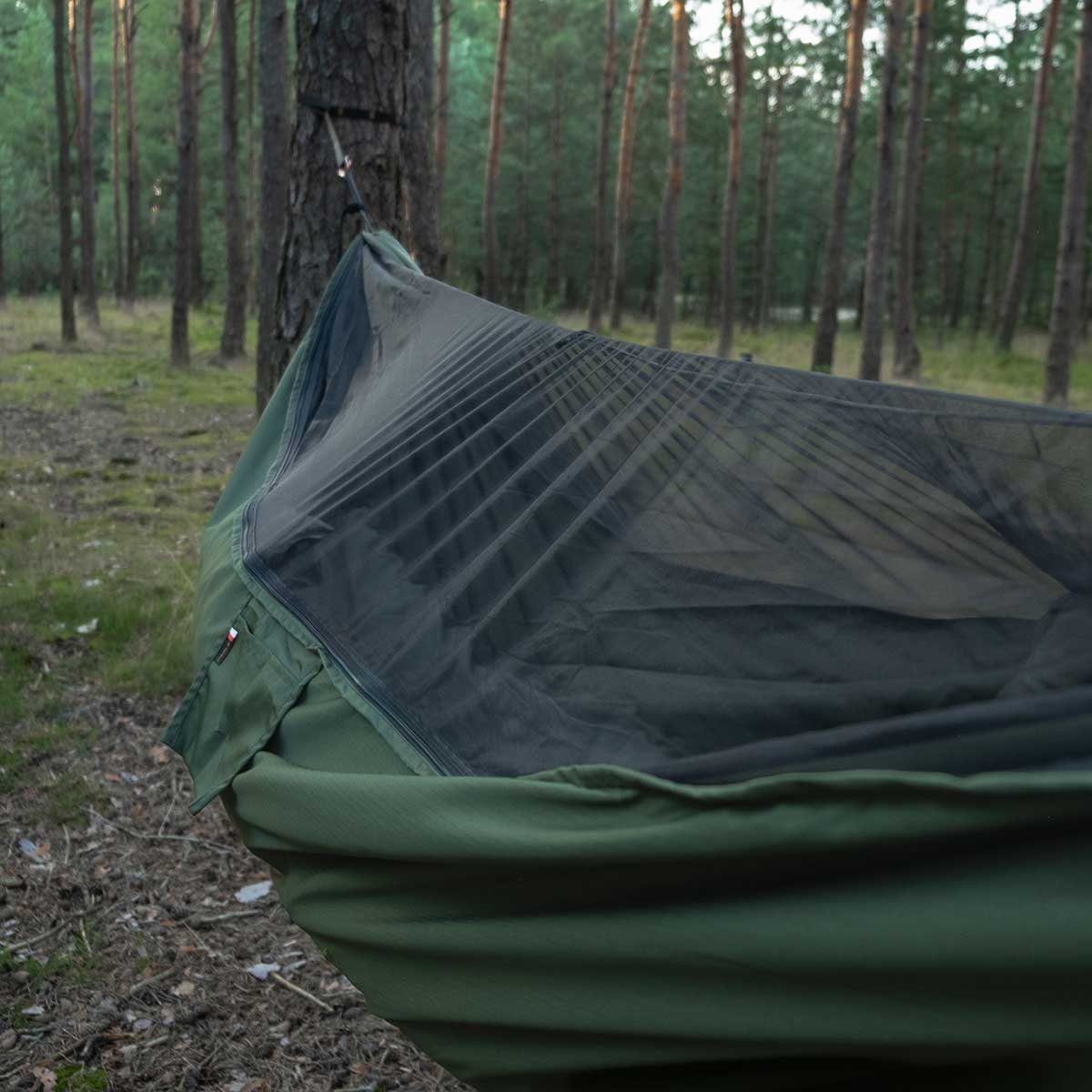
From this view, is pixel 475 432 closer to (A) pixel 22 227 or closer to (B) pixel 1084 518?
(B) pixel 1084 518

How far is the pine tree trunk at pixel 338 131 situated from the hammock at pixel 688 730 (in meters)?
1.79

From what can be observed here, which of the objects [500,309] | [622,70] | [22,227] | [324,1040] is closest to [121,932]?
[324,1040]

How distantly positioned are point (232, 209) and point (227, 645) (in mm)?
13285

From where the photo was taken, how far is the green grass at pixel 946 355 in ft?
55.2

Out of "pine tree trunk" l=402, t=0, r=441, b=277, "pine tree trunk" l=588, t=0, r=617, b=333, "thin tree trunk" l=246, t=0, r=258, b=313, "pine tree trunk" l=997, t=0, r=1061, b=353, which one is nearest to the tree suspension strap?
"pine tree trunk" l=402, t=0, r=441, b=277

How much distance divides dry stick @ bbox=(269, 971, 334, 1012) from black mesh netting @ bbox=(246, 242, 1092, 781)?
866 mm

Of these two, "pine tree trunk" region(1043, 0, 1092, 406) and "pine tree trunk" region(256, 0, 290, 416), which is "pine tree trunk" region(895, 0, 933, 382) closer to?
"pine tree trunk" region(1043, 0, 1092, 406)

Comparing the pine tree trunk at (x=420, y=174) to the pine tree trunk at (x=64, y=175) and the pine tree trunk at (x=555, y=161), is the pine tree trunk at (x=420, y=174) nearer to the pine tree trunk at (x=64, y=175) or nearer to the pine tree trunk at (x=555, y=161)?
the pine tree trunk at (x=64, y=175)

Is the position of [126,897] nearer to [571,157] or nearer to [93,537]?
[93,537]

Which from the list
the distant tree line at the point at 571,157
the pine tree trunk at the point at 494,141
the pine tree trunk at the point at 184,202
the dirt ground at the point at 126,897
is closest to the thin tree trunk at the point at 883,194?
the distant tree line at the point at 571,157

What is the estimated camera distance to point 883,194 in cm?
1184

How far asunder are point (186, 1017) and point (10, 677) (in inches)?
74.6

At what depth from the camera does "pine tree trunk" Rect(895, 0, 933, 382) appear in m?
12.5

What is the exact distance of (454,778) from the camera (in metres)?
1.58
